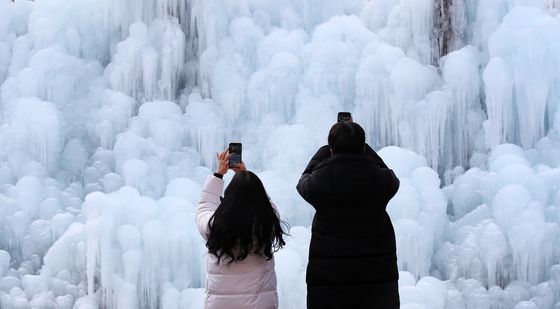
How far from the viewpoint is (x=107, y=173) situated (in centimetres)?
833

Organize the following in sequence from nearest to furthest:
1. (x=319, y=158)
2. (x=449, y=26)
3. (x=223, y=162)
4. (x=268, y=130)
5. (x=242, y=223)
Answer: (x=242, y=223) < (x=319, y=158) < (x=223, y=162) < (x=268, y=130) < (x=449, y=26)

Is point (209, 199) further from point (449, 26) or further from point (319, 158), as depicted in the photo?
point (449, 26)

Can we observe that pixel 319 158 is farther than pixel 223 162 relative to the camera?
No

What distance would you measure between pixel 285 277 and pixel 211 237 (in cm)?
325

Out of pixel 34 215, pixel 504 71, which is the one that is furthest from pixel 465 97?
pixel 34 215

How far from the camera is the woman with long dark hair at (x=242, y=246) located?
3.62 meters

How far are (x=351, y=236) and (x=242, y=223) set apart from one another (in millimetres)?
542

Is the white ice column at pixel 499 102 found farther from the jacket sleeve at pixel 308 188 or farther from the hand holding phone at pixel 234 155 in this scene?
the jacket sleeve at pixel 308 188

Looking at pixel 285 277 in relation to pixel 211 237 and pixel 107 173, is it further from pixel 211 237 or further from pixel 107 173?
pixel 211 237

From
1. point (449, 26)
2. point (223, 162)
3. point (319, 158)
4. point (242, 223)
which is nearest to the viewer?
point (242, 223)

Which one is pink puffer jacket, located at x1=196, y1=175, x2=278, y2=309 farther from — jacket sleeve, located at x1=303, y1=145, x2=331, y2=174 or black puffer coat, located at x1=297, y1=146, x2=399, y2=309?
jacket sleeve, located at x1=303, y1=145, x2=331, y2=174

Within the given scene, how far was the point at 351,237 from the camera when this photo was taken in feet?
12.0

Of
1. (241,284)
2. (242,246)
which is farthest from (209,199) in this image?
(241,284)

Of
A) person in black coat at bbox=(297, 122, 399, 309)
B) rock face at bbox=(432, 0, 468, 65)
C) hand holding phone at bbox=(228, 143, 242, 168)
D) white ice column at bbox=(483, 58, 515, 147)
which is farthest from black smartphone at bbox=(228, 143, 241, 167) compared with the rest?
rock face at bbox=(432, 0, 468, 65)
